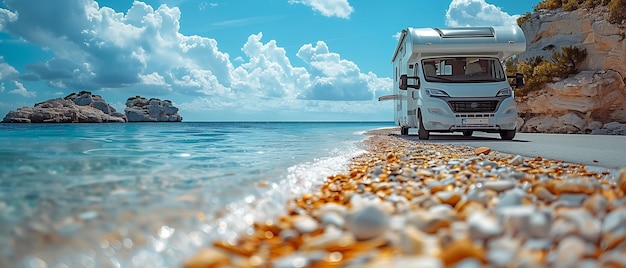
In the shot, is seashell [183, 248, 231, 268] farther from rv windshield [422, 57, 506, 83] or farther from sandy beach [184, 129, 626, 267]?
rv windshield [422, 57, 506, 83]

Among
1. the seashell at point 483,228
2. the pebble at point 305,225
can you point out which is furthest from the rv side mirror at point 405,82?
the seashell at point 483,228

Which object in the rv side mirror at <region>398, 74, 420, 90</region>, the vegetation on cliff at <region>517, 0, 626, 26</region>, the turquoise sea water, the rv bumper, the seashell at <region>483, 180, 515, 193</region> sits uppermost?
the vegetation on cliff at <region>517, 0, 626, 26</region>

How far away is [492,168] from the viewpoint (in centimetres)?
390

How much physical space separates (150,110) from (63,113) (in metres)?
24.9

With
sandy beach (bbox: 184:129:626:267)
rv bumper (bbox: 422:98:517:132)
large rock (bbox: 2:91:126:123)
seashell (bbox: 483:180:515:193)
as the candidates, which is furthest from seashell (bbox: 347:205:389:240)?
large rock (bbox: 2:91:126:123)

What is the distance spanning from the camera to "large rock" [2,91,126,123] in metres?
59.0

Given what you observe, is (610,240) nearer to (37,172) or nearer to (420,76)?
(37,172)

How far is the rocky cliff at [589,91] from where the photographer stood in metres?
16.5

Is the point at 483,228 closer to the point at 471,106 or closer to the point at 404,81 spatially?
the point at 471,106

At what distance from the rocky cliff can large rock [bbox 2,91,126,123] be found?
62.2 meters

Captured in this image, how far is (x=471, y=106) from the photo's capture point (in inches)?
385

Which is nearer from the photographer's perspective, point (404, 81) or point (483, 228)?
point (483, 228)

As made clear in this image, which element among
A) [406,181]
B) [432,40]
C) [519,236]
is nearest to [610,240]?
[519,236]

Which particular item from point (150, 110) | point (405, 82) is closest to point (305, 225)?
point (405, 82)
